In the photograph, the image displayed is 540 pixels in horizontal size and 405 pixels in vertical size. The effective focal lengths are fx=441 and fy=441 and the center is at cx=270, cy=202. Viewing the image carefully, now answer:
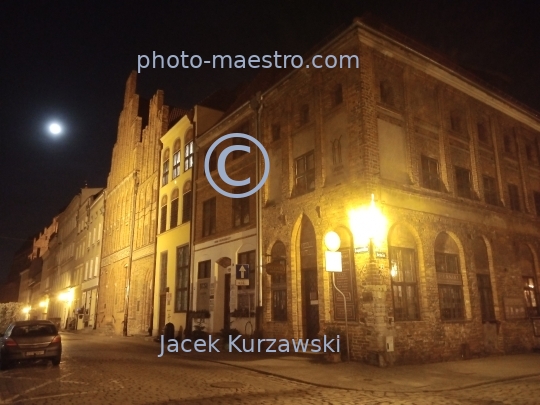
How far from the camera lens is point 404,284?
1438 centimetres

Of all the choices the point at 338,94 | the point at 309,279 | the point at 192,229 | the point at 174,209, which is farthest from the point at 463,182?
the point at 174,209

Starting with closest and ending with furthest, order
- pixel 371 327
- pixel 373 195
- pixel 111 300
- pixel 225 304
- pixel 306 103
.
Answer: pixel 371 327
pixel 373 195
pixel 306 103
pixel 225 304
pixel 111 300

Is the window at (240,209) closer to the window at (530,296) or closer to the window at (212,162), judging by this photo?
the window at (212,162)

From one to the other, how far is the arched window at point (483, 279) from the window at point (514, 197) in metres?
3.67

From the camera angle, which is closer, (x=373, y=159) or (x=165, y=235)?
(x=373, y=159)

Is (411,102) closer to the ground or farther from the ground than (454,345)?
farther from the ground

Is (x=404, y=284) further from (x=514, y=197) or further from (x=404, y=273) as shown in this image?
(x=514, y=197)

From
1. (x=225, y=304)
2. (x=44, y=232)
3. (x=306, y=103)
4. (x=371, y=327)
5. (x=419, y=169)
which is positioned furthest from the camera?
(x=44, y=232)

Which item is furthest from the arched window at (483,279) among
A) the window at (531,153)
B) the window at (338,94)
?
the window at (338,94)

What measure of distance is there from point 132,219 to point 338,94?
70.0 ft

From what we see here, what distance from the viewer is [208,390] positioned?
9.41 metres

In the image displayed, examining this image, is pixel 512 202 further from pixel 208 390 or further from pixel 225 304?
pixel 208 390

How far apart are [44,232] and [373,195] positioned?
255ft

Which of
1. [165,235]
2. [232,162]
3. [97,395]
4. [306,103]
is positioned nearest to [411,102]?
[306,103]
